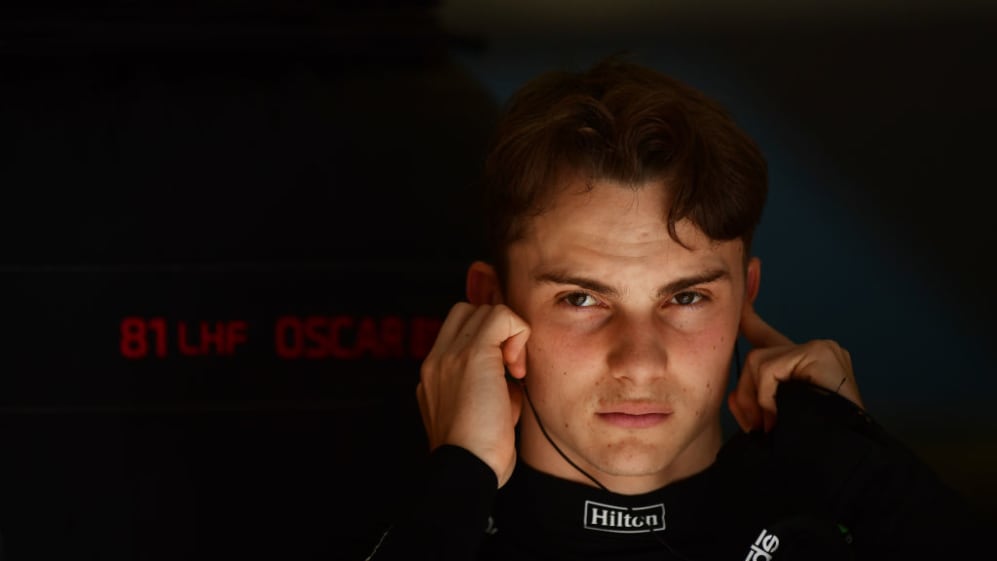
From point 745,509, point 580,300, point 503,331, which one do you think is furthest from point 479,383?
point 745,509

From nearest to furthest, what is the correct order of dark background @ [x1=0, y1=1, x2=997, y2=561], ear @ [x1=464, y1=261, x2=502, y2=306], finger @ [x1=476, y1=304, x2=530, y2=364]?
finger @ [x1=476, y1=304, x2=530, y2=364] → ear @ [x1=464, y1=261, x2=502, y2=306] → dark background @ [x1=0, y1=1, x2=997, y2=561]

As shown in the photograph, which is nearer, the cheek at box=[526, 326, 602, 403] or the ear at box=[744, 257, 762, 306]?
the cheek at box=[526, 326, 602, 403]

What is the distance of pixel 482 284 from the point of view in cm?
184

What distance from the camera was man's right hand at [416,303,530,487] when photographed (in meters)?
1.63

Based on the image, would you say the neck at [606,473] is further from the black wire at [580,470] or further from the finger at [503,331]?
the finger at [503,331]

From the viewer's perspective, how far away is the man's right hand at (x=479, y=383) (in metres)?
1.63

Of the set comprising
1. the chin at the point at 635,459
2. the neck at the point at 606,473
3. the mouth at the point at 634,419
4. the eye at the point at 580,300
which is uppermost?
the eye at the point at 580,300

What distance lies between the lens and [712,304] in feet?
5.53

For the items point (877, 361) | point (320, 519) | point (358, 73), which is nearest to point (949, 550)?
point (877, 361)

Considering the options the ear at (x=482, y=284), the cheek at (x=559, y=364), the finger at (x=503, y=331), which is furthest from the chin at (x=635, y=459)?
the ear at (x=482, y=284)

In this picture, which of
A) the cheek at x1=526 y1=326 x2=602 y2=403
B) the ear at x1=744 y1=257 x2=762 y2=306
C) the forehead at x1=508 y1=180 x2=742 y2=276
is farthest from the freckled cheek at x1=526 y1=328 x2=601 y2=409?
the ear at x1=744 y1=257 x2=762 y2=306

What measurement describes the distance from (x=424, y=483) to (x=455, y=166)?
0.66m

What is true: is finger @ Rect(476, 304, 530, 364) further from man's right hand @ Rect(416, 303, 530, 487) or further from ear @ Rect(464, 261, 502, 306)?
ear @ Rect(464, 261, 502, 306)

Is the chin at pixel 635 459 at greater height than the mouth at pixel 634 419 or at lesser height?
lesser
